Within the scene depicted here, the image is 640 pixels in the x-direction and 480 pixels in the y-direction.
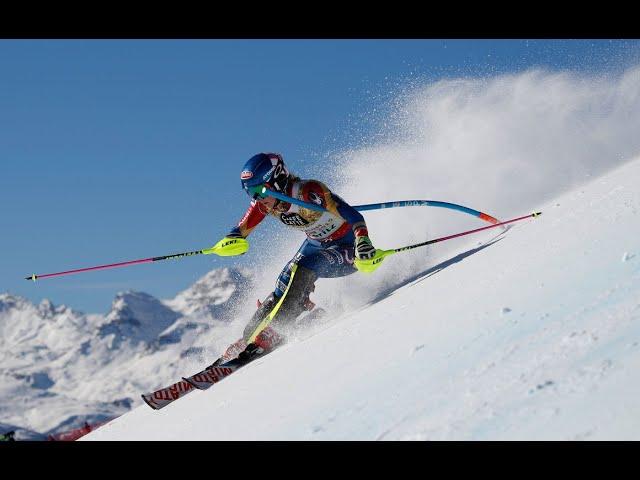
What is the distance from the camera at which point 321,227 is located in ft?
27.1

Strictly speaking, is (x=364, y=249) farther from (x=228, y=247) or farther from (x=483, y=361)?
(x=483, y=361)

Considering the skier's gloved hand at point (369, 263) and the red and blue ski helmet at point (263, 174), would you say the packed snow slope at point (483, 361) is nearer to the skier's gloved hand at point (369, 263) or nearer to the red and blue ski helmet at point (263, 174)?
the skier's gloved hand at point (369, 263)

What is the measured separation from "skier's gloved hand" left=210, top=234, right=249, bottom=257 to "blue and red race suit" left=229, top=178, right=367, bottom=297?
17.7 inches

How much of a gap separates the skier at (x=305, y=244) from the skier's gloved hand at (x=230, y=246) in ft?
0.05

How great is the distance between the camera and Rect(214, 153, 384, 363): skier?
7.69 metres

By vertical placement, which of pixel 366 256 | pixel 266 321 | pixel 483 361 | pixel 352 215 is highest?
pixel 352 215

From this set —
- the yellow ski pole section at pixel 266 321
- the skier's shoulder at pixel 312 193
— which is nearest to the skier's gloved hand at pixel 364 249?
the skier's shoulder at pixel 312 193

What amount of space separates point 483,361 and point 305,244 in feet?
15.4

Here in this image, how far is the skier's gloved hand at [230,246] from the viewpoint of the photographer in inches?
339

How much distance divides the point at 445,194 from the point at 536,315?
889cm

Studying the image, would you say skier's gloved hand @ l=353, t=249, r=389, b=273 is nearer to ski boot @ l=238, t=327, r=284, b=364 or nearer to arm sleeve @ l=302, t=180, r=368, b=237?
arm sleeve @ l=302, t=180, r=368, b=237

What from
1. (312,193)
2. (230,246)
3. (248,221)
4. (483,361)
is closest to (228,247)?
(230,246)

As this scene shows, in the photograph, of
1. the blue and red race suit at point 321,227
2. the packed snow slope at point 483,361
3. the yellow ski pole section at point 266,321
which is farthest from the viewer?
the blue and red race suit at point 321,227
